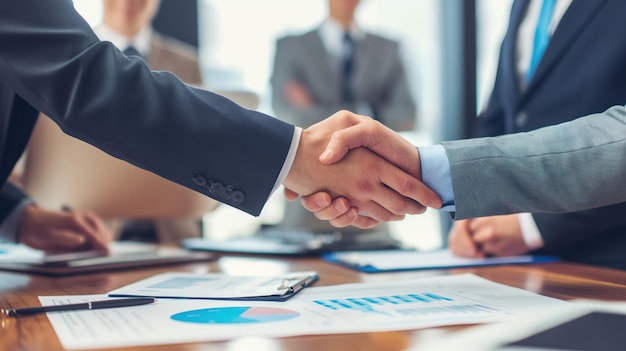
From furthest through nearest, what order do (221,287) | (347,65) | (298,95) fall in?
(347,65) → (298,95) → (221,287)

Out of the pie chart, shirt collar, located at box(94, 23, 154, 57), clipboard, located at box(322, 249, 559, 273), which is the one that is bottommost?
the pie chart

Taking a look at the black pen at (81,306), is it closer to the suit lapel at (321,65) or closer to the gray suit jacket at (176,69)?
the gray suit jacket at (176,69)

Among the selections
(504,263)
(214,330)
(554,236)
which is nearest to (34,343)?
(214,330)

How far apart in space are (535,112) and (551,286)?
63cm

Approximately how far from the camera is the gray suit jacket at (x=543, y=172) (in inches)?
38.4

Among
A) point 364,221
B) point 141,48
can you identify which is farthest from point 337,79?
point 364,221

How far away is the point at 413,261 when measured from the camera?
129 cm

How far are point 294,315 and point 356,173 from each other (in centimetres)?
48

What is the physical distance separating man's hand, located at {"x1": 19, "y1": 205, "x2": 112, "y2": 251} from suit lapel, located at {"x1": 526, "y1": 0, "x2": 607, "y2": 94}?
111cm

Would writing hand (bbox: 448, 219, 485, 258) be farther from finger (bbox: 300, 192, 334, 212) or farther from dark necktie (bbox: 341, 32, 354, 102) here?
dark necktie (bbox: 341, 32, 354, 102)

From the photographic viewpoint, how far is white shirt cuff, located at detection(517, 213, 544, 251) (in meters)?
1.37

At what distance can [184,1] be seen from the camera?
13.4 ft

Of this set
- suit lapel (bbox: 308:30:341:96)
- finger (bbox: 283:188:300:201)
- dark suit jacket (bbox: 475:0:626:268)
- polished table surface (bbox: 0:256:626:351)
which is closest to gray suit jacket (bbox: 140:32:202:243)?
suit lapel (bbox: 308:30:341:96)

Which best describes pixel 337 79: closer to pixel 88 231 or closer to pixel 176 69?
pixel 176 69
